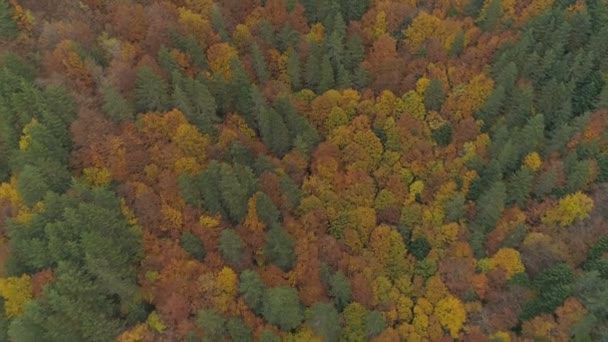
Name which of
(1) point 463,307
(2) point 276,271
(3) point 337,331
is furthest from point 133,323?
(1) point 463,307

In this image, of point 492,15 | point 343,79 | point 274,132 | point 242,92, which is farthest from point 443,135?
point 242,92

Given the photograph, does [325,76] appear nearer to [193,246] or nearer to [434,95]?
[434,95]

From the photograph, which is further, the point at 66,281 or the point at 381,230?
the point at 381,230

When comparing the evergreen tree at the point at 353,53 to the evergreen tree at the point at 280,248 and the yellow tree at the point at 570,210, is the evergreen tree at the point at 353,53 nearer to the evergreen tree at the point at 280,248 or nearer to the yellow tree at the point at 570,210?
the evergreen tree at the point at 280,248

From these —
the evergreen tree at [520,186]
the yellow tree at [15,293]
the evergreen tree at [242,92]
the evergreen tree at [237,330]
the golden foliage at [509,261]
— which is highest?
the evergreen tree at [242,92]

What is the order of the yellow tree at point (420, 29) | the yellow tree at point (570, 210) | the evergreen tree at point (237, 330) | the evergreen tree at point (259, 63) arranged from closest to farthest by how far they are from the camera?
the evergreen tree at point (237, 330) < the yellow tree at point (570, 210) < the evergreen tree at point (259, 63) < the yellow tree at point (420, 29)

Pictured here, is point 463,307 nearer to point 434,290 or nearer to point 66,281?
point 434,290

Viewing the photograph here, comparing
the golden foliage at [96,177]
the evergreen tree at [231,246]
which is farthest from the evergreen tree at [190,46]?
the evergreen tree at [231,246]
